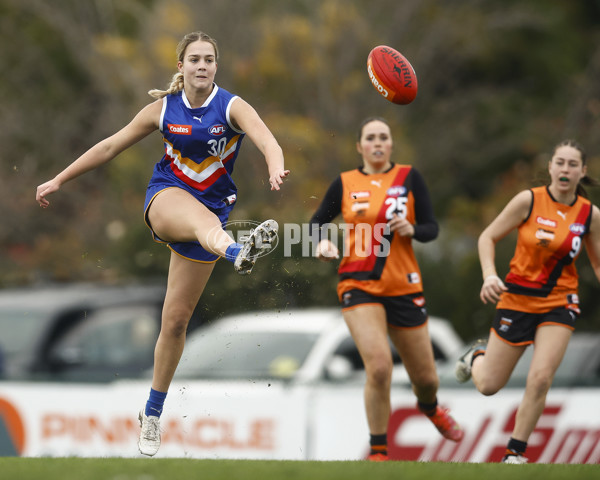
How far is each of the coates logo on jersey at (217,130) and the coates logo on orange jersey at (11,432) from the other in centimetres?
571

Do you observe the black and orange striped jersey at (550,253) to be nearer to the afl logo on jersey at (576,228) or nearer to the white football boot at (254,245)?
the afl logo on jersey at (576,228)

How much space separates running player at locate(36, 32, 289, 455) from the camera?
706 centimetres

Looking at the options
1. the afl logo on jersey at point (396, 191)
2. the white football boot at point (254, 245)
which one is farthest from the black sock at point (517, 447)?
the white football boot at point (254, 245)

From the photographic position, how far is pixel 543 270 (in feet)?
26.8

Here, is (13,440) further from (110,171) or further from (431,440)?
(110,171)

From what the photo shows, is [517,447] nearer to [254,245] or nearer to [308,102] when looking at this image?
[254,245]

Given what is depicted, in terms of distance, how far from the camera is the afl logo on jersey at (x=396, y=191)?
330 inches

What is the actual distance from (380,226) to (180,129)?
6.48 feet

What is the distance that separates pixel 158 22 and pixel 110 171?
4100mm

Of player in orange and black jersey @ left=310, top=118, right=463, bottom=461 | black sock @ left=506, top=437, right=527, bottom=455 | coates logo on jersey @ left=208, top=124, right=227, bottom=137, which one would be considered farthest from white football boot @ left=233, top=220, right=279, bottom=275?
black sock @ left=506, top=437, right=527, bottom=455

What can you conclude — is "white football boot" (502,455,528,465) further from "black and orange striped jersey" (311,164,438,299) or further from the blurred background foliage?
the blurred background foliage

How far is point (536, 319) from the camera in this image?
26.9 feet

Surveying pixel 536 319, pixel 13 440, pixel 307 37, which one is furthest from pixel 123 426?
pixel 307 37

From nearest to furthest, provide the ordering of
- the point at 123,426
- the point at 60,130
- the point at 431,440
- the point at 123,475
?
1. the point at 123,475
2. the point at 431,440
3. the point at 123,426
4. the point at 60,130
